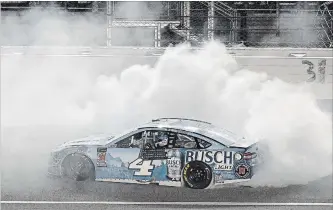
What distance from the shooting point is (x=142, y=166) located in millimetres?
4996

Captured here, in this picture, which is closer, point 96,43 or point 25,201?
point 25,201

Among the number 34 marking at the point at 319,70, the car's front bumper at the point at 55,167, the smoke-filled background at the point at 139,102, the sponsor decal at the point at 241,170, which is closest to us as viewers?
the sponsor decal at the point at 241,170

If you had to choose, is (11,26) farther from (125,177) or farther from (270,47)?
(270,47)

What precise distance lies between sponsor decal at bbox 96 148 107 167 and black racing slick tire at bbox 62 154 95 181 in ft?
0.21

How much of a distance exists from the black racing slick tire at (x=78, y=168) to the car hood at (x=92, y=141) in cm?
10

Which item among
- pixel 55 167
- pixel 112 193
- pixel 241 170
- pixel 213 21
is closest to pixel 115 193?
pixel 112 193

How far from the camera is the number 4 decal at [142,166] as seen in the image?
4988mm

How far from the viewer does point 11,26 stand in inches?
218

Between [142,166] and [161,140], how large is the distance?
25 centimetres

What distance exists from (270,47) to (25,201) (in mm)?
2477

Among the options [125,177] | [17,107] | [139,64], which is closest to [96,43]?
[139,64]

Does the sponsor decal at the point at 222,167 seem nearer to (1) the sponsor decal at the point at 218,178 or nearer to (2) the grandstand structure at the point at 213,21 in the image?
(1) the sponsor decal at the point at 218,178

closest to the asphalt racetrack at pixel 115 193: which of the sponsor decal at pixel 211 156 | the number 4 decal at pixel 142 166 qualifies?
the number 4 decal at pixel 142 166

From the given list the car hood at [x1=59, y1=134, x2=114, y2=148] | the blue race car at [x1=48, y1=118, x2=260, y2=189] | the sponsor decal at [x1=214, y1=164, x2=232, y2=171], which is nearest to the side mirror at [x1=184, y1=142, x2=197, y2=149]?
the blue race car at [x1=48, y1=118, x2=260, y2=189]
